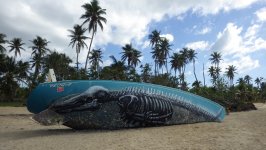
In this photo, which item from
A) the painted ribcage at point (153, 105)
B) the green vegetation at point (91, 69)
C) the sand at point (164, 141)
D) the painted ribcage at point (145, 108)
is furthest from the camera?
the green vegetation at point (91, 69)

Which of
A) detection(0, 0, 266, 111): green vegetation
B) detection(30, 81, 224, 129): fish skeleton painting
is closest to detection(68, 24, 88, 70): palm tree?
detection(0, 0, 266, 111): green vegetation

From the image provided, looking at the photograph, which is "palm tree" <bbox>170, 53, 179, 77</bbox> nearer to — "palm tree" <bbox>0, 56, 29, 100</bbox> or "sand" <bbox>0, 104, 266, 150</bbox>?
"palm tree" <bbox>0, 56, 29, 100</bbox>

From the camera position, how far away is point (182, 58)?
290 feet

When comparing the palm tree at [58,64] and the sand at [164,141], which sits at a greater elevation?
the palm tree at [58,64]

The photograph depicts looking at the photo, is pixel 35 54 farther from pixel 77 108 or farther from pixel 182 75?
pixel 77 108

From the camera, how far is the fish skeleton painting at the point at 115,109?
15367 mm

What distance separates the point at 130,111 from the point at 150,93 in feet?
3.97

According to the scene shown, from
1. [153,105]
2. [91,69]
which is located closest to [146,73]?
[91,69]

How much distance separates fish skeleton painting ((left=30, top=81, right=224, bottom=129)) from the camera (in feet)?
50.4

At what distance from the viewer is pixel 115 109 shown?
15555 millimetres

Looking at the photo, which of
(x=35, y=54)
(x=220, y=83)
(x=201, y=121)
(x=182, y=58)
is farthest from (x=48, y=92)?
(x=182, y=58)

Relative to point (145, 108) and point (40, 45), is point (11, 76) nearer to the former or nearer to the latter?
point (40, 45)

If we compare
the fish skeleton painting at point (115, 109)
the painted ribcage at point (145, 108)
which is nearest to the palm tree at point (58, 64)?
the fish skeleton painting at point (115, 109)

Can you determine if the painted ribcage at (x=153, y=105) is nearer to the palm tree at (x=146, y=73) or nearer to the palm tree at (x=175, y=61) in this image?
the palm tree at (x=146, y=73)
